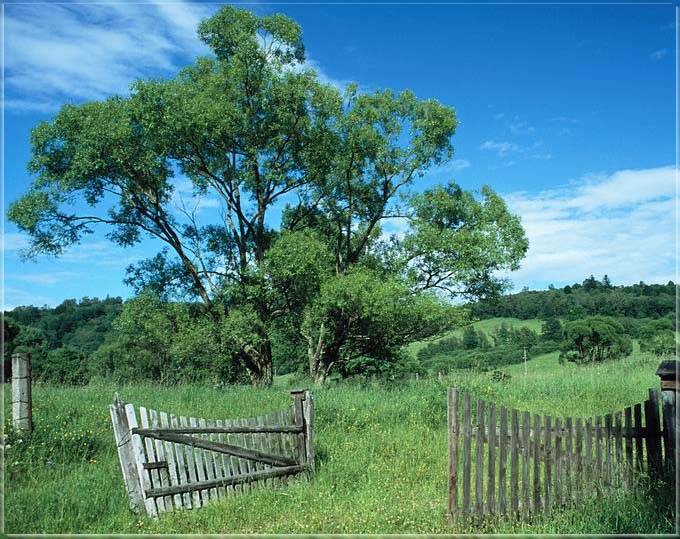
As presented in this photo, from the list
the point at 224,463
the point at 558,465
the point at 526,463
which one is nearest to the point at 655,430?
the point at 558,465

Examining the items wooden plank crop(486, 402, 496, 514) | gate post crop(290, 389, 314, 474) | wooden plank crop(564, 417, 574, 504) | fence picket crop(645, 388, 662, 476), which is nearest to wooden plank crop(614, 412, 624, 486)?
fence picket crop(645, 388, 662, 476)

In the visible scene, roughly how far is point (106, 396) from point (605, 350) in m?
66.7

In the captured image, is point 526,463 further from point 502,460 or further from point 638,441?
point 638,441

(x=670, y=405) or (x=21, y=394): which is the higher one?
(x=21, y=394)

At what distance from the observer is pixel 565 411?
1519 centimetres

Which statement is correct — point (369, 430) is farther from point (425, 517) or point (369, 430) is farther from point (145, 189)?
point (145, 189)

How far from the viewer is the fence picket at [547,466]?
26.2 ft

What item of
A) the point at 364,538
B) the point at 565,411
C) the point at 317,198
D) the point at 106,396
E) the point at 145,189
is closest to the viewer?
the point at 364,538

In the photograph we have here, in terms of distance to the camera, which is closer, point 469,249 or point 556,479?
point 556,479

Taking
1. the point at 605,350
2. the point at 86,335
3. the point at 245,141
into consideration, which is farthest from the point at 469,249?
the point at 605,350

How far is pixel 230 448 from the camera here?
9.00 metres

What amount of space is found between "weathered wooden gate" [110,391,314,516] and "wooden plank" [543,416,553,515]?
378cm

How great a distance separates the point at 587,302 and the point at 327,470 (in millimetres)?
81163

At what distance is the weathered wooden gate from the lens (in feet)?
26.5
